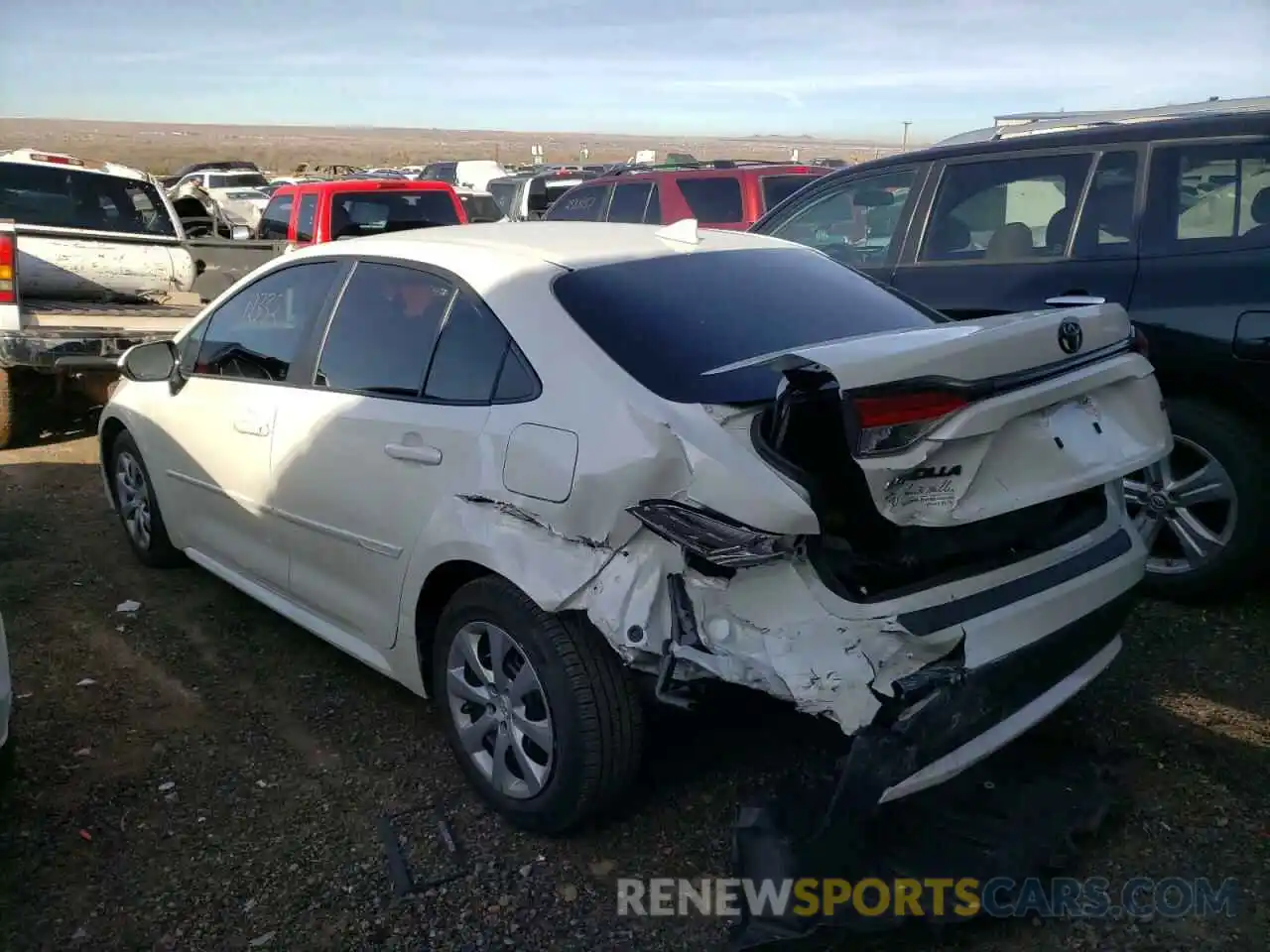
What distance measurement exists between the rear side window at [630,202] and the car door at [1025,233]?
6.77 meters

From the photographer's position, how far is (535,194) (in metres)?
18.2

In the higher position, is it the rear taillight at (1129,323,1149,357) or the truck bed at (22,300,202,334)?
the rear taillight at (1129,323,1149,357)

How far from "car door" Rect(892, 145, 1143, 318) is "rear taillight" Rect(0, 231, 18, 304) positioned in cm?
560

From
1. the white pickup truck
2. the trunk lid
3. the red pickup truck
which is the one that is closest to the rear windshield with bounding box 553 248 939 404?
the trunk lid

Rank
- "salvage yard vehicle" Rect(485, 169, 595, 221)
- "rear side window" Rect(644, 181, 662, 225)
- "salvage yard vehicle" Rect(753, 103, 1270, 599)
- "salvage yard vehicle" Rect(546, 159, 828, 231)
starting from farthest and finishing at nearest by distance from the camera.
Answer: "salvage yard vehicle" Rect(485, 169, 595, 221), "rear side window" Rect(644, 181, 662, 225), "salvage yard vehicle" Rect(546, 159, 828, 231), "salvage yard vehicle" Rect(753, 103, 1270, 599)

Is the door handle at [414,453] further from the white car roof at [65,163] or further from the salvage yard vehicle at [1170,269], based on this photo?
the white car roof at [65,163]

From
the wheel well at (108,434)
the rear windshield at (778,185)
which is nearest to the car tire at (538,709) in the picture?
the wheel well at (108,434)

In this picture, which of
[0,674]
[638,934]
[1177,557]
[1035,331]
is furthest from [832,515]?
[1177,557]

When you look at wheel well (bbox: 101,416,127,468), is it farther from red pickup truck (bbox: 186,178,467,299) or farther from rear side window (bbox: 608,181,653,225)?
rear side window (bbox: 608,181,653,225)

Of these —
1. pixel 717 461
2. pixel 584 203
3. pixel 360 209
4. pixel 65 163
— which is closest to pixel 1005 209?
pixel 717 461

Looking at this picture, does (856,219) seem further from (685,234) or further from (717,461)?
(717,461)

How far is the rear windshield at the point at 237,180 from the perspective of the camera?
29.2m

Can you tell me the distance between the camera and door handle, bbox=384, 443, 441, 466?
3.15 meters

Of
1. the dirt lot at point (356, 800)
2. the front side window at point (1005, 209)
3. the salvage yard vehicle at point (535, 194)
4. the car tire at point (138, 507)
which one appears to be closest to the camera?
the dirt lot at point (356, 800)
